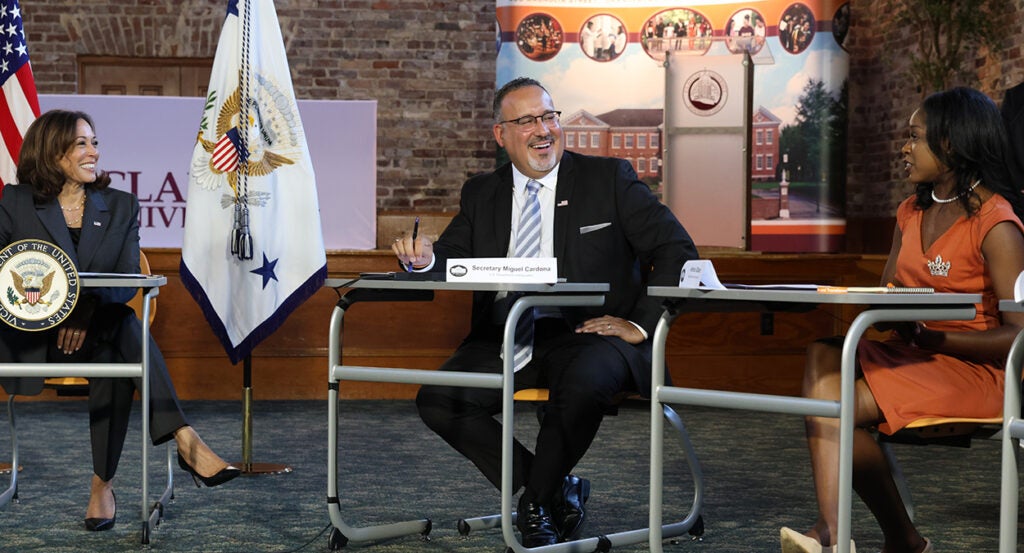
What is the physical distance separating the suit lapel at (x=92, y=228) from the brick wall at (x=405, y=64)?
4.55 meters

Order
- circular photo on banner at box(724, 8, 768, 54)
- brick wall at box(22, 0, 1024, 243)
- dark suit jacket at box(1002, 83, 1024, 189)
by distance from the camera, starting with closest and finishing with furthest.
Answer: dark suit jacket at box(1002, 83, 1024, 189), brick wall at box(22, 0, 1024, 243), circular photo on banner at box(724, 8, 768, 54)

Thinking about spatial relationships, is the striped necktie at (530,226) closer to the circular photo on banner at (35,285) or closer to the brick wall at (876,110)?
the circular photo on banner at (35,285)

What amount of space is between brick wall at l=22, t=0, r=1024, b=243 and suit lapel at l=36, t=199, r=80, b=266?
4562 mm

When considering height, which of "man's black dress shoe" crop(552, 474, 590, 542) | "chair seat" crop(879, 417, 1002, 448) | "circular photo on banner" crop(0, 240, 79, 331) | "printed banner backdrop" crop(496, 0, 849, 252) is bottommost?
"man's black dress shoe" crop(552, 474, 590, 542)

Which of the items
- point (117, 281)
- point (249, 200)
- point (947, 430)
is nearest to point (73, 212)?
point (249, 200)

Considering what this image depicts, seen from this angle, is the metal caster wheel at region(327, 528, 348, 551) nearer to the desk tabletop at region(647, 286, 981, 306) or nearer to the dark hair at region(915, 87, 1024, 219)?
the desk tabletop at region(647, 286, 981, 306)

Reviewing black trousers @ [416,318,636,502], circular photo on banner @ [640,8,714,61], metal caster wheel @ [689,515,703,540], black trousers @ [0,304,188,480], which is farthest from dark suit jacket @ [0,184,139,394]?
circular photo on banner @ [640,8,714,61]

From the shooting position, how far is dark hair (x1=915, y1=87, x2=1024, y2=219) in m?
2.47

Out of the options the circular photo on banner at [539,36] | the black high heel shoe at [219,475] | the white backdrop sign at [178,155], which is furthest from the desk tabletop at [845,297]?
the circular photo on banner at [539,36]

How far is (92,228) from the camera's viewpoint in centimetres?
341

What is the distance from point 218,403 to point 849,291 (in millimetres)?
3854

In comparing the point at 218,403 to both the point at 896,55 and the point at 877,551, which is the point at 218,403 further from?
the point at 896,55

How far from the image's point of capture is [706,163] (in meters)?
7.37

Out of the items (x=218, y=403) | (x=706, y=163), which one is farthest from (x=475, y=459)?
(x=706, y=163)
